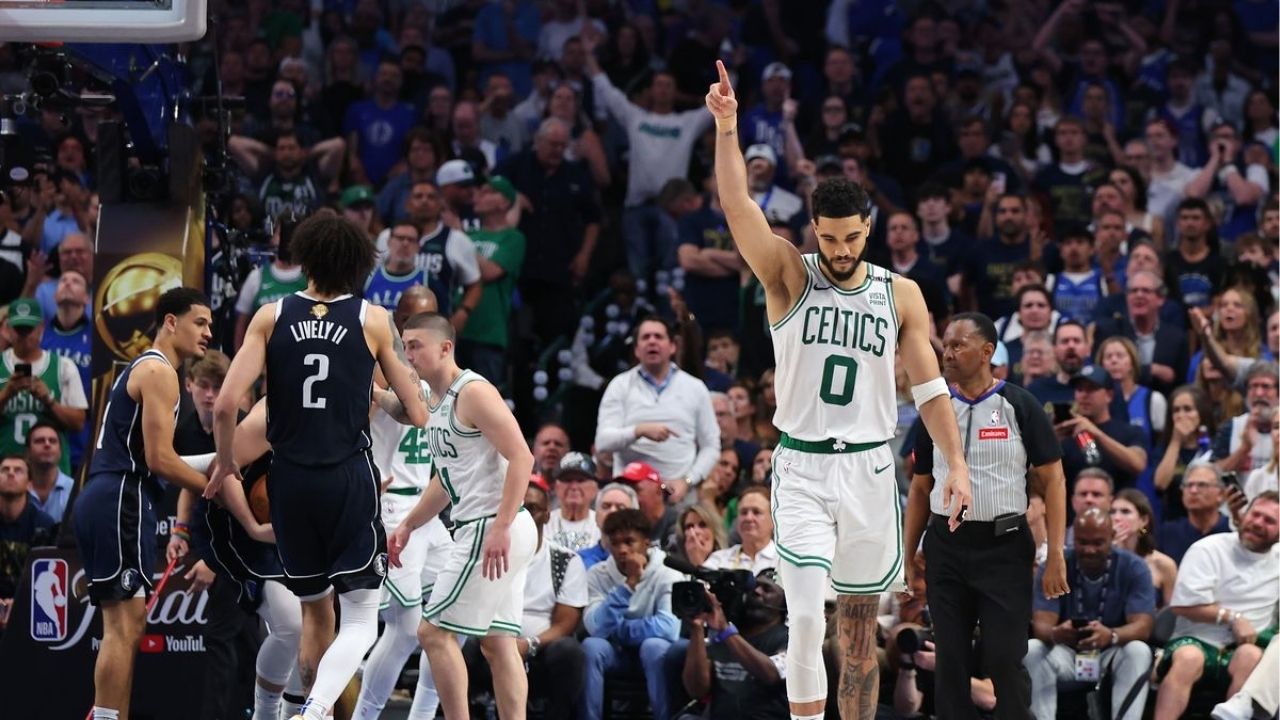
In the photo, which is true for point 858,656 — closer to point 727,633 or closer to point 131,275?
point 727,633

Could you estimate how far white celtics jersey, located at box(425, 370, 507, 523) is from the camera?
350 inches

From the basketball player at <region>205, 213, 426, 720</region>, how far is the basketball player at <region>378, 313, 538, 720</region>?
433mm

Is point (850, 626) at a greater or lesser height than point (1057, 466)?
lesser

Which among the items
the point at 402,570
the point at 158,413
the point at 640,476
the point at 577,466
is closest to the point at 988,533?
the point at 402,570

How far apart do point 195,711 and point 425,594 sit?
1.99 meters

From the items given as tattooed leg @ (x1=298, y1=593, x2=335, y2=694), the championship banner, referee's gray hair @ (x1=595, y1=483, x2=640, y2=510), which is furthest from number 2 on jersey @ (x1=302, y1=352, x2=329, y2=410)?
referee's gray hair @ (x1=595, y1=483, x2=640, y2=510)

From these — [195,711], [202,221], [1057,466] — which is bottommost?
[195,711]

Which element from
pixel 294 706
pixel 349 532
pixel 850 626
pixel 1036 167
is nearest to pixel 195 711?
pixel 294 706

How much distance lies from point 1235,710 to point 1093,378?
269 centimetres

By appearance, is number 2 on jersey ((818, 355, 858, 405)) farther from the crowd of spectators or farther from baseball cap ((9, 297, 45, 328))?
baseball cap ((9, 297, 45, 328))

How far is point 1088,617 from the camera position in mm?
11008

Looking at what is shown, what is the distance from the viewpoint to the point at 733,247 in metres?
15.1

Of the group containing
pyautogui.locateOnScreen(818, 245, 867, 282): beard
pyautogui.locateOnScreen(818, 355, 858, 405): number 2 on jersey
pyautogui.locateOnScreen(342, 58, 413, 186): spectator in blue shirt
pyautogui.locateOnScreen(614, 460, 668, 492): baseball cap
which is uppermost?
pyautogui.locateOnScreen(342, 58, 413, 186): spectator in blue shirt

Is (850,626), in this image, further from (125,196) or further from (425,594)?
(125,196)
